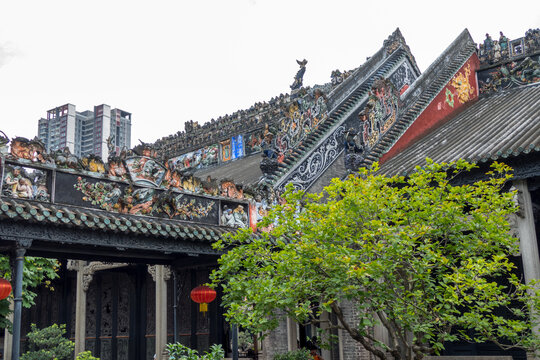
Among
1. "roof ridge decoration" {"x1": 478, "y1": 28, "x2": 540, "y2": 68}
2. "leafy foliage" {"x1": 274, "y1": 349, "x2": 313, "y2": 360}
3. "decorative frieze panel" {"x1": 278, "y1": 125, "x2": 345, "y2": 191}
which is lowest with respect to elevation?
"leafy foliage" {"x1": 274, "y1": 349, "x2": 313, "y2": 360}

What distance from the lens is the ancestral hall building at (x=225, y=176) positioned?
8570 millimetres

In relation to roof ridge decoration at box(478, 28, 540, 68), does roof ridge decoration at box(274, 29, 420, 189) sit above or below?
below

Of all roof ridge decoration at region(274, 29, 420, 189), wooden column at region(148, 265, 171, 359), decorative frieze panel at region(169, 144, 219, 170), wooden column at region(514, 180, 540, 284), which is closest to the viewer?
wooden column at region(514, 180, 540, 284)

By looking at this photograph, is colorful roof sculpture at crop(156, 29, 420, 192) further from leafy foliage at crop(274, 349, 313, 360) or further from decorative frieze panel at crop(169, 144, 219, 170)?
leafy foliage at crop(274, 349, 313, 360)

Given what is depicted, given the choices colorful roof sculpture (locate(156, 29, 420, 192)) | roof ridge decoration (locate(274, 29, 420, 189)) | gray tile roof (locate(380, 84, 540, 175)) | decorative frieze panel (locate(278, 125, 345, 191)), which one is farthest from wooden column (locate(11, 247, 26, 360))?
gray tile roof (locate(380, 84, 540, 175))

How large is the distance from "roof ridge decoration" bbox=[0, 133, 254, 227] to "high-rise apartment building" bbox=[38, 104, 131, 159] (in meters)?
44.9

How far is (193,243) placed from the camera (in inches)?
392

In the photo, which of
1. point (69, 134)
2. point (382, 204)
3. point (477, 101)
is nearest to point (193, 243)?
point (382, 204)

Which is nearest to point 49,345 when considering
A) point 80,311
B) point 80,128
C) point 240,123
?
point 80,311

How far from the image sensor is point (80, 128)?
5562 centimetres

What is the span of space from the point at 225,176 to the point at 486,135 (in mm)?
6855

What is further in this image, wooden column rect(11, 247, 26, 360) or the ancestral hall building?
the ancestral hall building

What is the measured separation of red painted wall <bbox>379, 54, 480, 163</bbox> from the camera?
15.3 m

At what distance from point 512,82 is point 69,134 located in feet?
148
